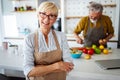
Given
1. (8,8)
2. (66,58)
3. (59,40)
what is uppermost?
(8,8)

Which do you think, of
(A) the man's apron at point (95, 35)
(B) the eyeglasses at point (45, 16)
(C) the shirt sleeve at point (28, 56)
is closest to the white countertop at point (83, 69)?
(C) the shirt sleeve at point (28, 56)

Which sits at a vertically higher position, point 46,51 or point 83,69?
point 46,51

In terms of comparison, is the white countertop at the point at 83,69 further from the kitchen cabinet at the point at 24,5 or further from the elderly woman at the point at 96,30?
the kitchen cabinet at the point at 24,5

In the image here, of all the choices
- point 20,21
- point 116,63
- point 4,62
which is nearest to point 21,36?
point 20,21

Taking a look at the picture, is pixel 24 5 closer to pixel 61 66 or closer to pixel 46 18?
pixel 46 18

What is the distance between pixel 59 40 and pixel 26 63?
29cm

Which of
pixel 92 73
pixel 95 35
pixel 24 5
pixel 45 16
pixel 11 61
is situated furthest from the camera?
pixel 24 5

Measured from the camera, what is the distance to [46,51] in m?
1.25

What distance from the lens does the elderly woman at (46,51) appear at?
1180 millimetres

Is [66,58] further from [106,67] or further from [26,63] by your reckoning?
[106,67]

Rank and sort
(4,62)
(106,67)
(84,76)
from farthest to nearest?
(4,62) → (106,67) → (84,76)

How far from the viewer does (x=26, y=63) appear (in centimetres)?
118

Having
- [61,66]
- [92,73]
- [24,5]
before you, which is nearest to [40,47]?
[61,66]

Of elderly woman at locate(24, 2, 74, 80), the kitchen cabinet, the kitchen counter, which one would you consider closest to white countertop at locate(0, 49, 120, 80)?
the kitchen counter
